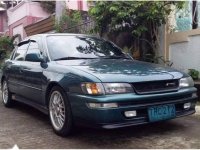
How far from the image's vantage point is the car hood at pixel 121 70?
14.9 feet

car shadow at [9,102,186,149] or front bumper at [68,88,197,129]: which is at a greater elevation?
front bumper at [68,88,197,129]

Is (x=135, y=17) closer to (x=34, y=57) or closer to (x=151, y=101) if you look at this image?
(x=34, y=57)

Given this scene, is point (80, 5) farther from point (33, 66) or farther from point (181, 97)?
point (181, 97)

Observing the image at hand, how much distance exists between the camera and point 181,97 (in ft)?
16.0

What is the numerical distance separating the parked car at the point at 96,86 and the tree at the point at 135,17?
97.8 inches

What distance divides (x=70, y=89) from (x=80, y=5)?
49.8ft

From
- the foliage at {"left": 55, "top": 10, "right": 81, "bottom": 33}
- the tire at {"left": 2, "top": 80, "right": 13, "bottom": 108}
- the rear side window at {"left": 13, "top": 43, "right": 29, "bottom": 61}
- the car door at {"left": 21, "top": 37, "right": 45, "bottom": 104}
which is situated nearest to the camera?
the car door at {"left": 21, "top": 37, "right": 45, "bottom": 104}

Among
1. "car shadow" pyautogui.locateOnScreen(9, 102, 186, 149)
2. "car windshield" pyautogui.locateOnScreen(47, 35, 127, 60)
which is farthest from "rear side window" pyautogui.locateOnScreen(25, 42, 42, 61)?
"car shadow" pyautogui.locateOnScreen(9, 102, 186, 149)

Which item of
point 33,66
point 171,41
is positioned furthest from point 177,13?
point 33,66

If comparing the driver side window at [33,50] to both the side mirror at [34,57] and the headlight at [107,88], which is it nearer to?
the side mirror at [34,57]

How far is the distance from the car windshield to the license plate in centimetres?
155

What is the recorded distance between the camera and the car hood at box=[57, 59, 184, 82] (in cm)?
453

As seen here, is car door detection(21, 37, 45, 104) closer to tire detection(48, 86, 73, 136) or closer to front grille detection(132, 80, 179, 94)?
tire detection(48, 86, 73, 136)

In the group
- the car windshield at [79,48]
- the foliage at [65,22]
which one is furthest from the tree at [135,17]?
the foliage at [65,22]
